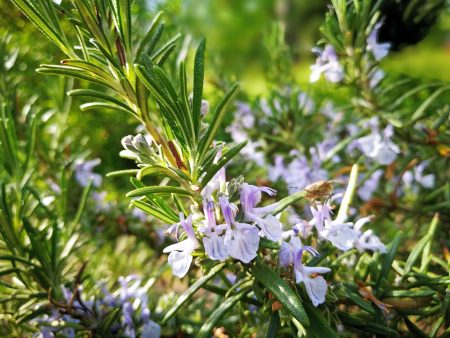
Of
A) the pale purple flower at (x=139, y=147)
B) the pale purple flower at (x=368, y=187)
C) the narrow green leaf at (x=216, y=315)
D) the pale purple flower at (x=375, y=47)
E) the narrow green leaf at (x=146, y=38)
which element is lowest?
the pale purple flower at (x=368, y=187)

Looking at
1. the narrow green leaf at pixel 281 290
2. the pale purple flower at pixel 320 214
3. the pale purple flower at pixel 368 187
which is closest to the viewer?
the narrow green leaf at pixel 281 290

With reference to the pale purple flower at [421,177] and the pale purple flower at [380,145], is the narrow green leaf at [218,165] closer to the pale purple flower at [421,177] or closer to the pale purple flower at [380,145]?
the pale purple flower at [380,145]

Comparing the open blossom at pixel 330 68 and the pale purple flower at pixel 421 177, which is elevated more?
the open blossom at pixel 330 68

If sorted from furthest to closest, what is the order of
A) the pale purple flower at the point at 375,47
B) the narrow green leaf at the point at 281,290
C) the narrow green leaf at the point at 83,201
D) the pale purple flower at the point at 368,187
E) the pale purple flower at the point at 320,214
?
1. the pale purple flower at the point at 368,187
2. the pale purple flower at the point at 375,47
3. the narrow green leaf at the point at 83,201
4. the pale purple flower at the point at 320,214
5. the narrow green leaf at the point at 281,290

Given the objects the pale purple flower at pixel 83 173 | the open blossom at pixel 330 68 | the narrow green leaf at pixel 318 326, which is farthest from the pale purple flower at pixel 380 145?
the pale purple flower at pixel 83 173

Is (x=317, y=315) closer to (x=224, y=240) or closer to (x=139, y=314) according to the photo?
(x=224, y=240)

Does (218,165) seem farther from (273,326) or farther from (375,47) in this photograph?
(375,47)

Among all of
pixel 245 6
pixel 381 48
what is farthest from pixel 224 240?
pixel 245 6

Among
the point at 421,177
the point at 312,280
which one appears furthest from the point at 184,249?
the point at 421,177
